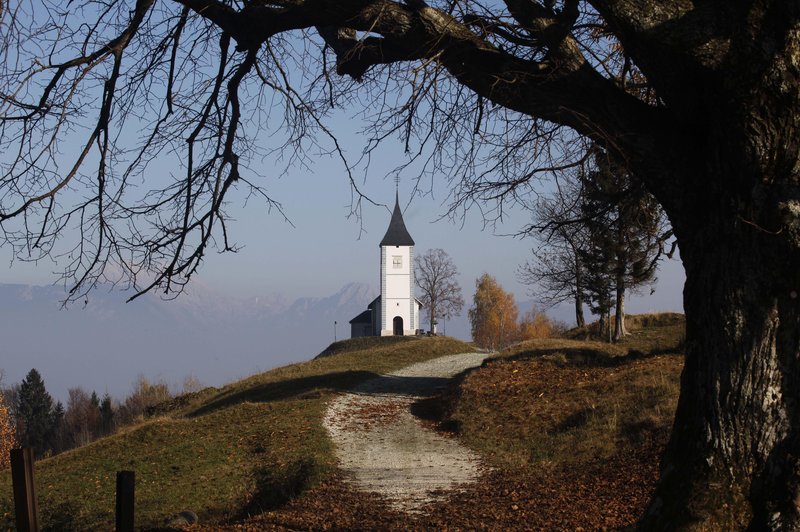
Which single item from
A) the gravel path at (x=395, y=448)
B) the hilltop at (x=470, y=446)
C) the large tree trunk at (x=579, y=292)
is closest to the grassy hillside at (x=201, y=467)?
the hilltop at (x=470, y=446)

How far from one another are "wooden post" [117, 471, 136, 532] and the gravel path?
13.8 feet

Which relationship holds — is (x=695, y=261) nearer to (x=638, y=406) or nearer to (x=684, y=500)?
(x=684, y=500)

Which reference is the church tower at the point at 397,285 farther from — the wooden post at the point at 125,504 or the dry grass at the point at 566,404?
the wooden post at the point at 125,504

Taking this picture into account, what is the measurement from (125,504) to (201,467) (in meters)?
9.25

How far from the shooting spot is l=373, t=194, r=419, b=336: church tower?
2870 inches

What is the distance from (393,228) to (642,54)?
2776 inches

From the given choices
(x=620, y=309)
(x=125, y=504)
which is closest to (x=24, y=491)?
(x=125, y=504)

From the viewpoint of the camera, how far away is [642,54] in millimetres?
4680

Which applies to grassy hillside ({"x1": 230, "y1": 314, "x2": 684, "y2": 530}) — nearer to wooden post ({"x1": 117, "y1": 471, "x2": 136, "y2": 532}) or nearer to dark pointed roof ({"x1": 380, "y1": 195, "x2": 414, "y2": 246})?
wooden post ({"x1": 117, "y1": 471, "x2": 136, "y2": 532})

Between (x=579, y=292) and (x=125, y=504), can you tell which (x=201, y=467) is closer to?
(x=125, y=504)

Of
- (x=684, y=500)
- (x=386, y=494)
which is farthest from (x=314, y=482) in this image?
(x=684, y=500)

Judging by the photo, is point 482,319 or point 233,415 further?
point 482,319

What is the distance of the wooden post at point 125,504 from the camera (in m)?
5.91

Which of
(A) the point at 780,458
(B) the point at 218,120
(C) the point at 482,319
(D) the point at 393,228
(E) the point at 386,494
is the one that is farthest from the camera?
(C) the point at 482,319
